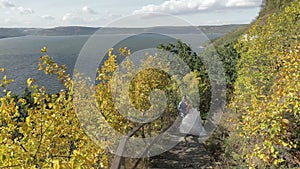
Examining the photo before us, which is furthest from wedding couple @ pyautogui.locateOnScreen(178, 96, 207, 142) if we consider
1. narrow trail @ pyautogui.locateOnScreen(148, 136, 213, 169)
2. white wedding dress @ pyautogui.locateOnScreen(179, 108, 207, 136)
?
narrow trail @ pyautogui.locateOnScreen(148, 136, 213, 169)

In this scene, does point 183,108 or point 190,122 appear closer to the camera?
point 190,122

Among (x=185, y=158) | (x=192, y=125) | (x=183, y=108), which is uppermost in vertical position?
(x=183, y=108)

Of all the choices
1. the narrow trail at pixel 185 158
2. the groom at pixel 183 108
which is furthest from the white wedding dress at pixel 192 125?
the narrow trail at pixel 185 158

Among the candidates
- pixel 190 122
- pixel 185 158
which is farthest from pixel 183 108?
pixel 185 158

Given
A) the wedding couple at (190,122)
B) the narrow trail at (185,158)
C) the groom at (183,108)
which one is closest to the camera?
the narrow trail at (185,158)

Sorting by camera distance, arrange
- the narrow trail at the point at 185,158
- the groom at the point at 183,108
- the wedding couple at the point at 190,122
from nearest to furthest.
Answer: the narrow trail at the point at 185,158
the wedding couple at the point at 190,122
the groom at the point at 183,108

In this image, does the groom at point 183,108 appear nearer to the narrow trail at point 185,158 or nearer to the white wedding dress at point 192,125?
the white wedding dress at point 192,125

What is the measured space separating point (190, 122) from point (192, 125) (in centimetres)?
9

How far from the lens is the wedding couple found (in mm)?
7469

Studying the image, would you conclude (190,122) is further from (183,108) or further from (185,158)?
(185,158)

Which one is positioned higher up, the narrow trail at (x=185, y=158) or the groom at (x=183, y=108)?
the groom at (x=183, y=108)

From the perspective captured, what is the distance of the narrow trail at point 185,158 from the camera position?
244 inches

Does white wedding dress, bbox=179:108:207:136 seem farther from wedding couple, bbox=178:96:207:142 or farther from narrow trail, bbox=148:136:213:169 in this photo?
narrow trail, bbox=148:136:213:169

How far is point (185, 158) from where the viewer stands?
6.57m
